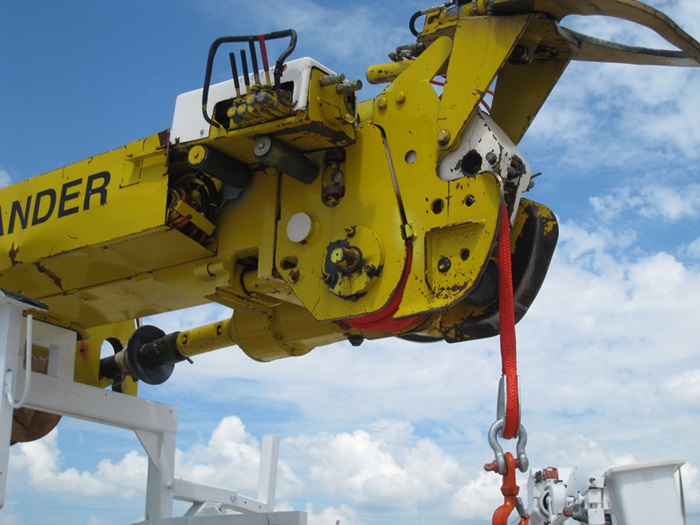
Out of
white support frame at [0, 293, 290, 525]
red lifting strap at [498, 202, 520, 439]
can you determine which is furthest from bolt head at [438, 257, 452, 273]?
white support frame at [0, 293, 290, 525]

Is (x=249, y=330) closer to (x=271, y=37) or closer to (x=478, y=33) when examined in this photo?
(x=271, y=37)

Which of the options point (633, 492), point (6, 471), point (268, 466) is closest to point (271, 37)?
point (6, 471)

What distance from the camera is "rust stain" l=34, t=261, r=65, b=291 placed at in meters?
5.32

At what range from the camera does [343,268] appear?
420 cm

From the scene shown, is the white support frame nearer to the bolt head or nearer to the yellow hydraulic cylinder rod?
the yellow hydraulic cylinder rod

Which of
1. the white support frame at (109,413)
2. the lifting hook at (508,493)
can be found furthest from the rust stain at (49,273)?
the lifting hook at (508,493)

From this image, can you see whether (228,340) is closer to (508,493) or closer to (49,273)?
(49,273)

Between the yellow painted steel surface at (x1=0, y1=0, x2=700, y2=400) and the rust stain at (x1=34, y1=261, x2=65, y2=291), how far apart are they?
0.03 m

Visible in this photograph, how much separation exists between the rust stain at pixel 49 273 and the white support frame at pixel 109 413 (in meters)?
0.31

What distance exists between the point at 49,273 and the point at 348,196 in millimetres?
2047

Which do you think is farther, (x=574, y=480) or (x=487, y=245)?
(x=574, y=480)

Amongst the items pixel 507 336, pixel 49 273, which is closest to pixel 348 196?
pixel 507 336

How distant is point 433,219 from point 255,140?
1.00 metres

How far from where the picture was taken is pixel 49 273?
5379 mm
